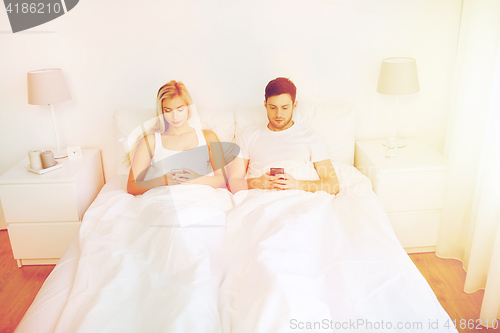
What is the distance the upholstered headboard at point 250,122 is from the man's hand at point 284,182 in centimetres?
50

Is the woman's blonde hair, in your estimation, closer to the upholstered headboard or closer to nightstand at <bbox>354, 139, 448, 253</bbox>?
the upholstered headboard

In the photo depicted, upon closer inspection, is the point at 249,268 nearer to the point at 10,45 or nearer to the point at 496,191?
the point at 496,191

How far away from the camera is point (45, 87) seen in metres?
2.39

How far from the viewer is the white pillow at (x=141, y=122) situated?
8.24ft

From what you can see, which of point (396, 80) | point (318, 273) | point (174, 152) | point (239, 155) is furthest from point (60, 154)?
point (396, 80)

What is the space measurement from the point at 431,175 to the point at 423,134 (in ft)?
1.93

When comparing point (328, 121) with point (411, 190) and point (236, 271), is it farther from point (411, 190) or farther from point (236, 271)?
point (236, 271)

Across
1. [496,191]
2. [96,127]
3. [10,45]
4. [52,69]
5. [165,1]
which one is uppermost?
[165,1]

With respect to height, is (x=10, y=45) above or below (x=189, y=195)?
above

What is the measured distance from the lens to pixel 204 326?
125 cm

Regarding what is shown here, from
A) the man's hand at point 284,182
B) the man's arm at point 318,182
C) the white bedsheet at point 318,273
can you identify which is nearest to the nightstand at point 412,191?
the man's arm at point 318,182

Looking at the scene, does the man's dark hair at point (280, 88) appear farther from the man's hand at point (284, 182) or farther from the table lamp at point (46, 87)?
the table lamp at point (46, 87)

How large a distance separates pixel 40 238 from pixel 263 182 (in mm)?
1463

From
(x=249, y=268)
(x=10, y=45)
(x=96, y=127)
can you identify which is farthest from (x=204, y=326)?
(x=10, y=45)
